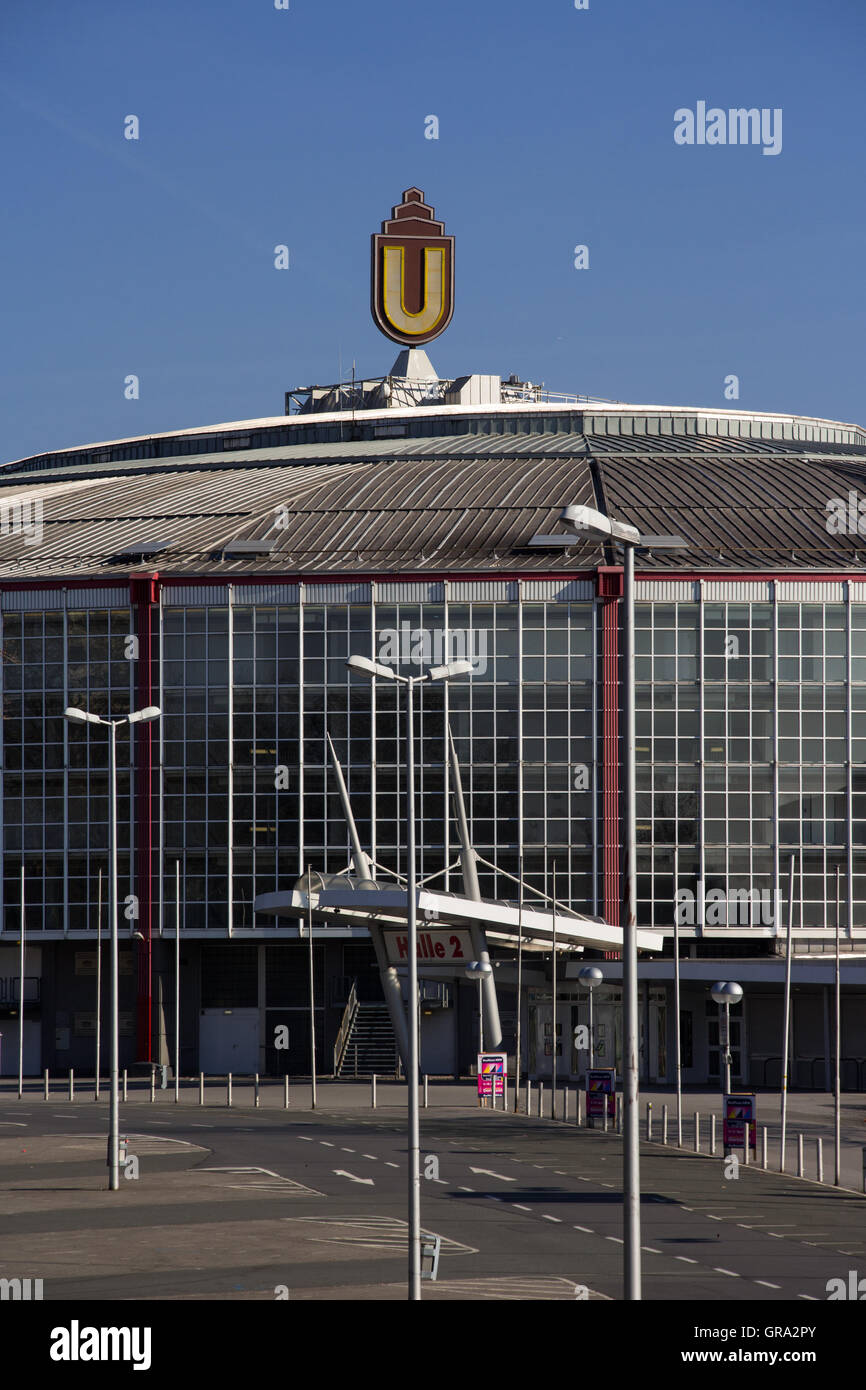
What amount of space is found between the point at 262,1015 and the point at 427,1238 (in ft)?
189

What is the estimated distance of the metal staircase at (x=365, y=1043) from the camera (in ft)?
266

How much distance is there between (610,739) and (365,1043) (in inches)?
660

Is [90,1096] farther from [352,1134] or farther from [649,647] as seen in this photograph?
[649,647]

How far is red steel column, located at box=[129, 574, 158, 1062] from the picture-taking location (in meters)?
82.2

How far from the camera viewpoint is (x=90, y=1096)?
71250 mm

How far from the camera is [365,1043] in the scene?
268 ft

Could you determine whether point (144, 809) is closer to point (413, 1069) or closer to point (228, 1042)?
point (228, 1042)

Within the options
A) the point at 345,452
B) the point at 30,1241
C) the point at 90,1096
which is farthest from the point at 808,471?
the point at 30,1241

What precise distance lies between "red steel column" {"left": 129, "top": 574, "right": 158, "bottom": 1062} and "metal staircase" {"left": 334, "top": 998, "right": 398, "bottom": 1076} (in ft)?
27.4

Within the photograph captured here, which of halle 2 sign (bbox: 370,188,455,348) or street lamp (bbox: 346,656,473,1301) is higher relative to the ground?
halle 2 sign (bbox: 370,188,455,348)

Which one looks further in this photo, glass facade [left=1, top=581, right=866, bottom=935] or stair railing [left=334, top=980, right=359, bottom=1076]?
glass facade [left=1, top=581, right=866, bottom=935]

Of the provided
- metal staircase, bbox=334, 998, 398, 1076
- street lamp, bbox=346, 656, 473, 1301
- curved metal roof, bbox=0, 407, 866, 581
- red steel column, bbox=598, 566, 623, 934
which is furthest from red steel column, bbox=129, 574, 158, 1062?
street lamp, bbox=346, 656, 473, 1301

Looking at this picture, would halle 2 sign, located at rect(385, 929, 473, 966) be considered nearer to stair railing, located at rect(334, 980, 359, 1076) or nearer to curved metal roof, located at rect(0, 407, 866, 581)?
stair railing, located at rect(334, 980, 359, 1076)

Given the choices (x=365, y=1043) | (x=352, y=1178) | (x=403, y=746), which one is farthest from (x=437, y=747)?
(x=352, y=1178)
